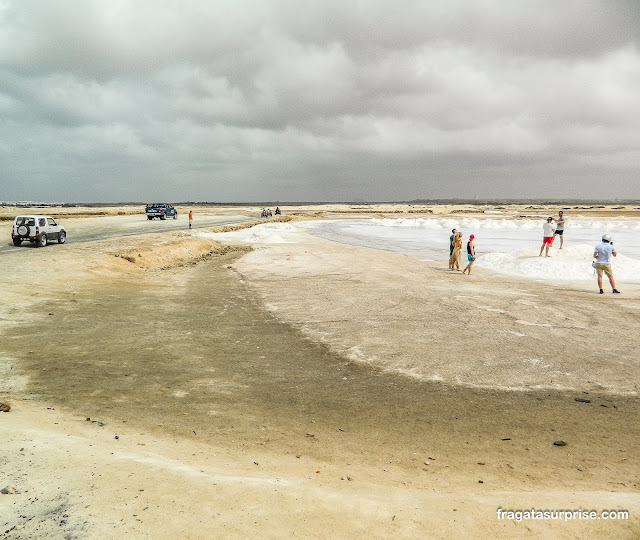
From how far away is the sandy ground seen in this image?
13.6ft

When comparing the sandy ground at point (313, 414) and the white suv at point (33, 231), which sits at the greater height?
the white suv at point (33, 231)

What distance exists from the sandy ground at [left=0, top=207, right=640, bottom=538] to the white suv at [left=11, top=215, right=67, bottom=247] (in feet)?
49.1

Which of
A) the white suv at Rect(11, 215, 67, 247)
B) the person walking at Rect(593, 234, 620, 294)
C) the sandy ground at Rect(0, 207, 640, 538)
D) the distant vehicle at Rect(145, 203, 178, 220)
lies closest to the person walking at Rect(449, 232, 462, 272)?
the person walking at Rect(593, 234, 620, 294)

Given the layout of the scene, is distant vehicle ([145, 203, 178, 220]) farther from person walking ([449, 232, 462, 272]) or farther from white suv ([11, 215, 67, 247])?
person walking ([449, 232, 462, 272])

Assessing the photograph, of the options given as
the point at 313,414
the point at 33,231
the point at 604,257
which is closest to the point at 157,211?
the point at 33,231

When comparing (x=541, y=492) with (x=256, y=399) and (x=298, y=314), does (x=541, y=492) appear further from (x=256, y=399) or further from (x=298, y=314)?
(x=298, y=314)

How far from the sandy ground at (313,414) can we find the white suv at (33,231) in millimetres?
14969

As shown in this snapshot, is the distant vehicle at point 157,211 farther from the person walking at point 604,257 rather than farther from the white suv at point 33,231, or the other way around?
the person walking at point 604,257

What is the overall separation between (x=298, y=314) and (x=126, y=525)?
410 inches

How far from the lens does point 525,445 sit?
6164mm

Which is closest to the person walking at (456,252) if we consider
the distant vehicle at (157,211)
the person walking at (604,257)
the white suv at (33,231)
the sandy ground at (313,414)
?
the person walking at (604,257)

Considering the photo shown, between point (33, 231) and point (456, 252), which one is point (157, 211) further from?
point (456, 252)

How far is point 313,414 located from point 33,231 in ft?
91.3

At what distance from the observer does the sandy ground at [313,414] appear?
13.6 ft
